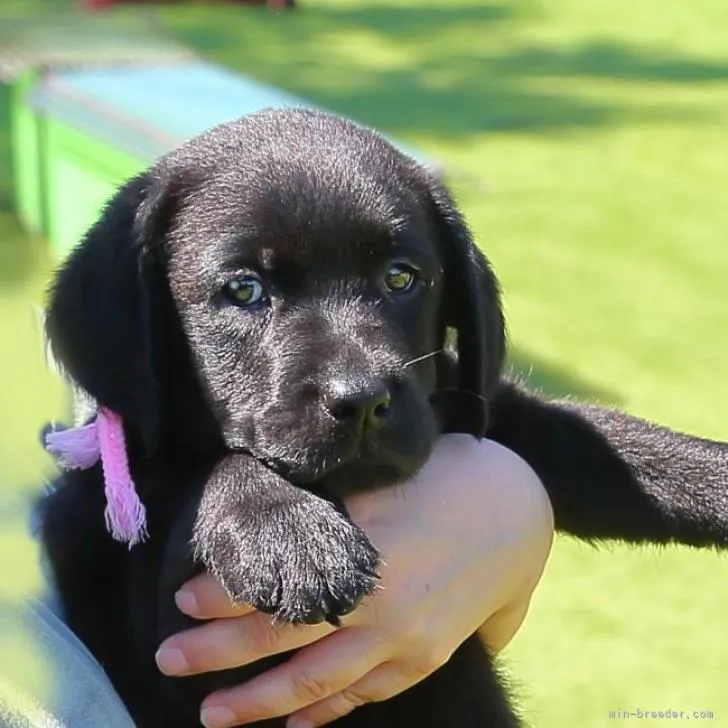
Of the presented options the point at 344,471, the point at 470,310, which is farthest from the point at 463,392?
the point at 344,471

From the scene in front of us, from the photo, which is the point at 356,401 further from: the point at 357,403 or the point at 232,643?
the point at 232,643

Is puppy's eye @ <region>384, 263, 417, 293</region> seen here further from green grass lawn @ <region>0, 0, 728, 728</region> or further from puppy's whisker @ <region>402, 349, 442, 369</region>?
green grass lawn @ <region>0, 0, 728, 728</region>

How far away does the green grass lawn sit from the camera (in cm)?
318

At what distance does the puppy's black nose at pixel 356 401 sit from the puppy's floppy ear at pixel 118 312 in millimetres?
288

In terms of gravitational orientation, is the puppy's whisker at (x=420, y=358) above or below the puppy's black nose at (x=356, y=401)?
below

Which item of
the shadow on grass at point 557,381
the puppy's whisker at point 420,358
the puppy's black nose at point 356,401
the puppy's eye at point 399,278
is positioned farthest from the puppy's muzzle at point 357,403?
the shadow on grass at point 557,381

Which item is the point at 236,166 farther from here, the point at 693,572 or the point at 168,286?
the point at 693,572

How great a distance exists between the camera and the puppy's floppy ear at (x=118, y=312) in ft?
Result: 5.92

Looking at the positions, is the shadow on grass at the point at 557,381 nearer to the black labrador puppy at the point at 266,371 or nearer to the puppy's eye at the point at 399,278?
the black labrador puppy at the point at 266,371

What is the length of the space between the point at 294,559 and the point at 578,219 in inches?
193

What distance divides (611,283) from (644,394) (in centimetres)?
112

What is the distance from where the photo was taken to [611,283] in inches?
218

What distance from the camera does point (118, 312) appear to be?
1817 mm

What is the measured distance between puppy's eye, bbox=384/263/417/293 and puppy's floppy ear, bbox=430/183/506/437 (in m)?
0.16
